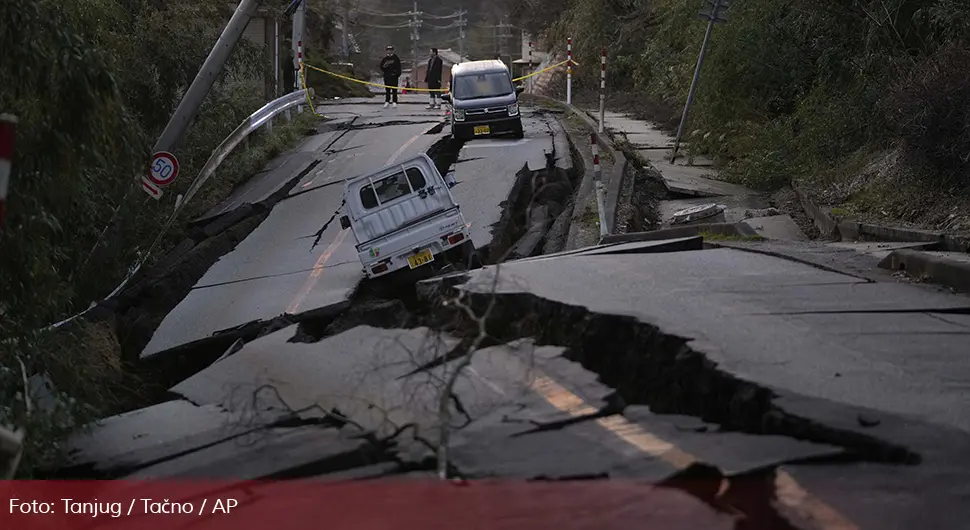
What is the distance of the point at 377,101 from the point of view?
3825 centimetres

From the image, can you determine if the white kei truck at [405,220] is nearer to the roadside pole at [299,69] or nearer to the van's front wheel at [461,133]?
the van's front wheel at [461,133]

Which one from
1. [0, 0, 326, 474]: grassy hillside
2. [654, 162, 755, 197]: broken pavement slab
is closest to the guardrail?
[0, 0, 326, 474]: grassy hillside

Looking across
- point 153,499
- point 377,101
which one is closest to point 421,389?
point 153,499

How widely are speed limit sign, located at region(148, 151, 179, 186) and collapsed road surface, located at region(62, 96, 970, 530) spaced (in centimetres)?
531

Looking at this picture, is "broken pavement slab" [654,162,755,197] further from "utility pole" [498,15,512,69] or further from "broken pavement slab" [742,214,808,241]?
"utility pole" [498,15,512,69]

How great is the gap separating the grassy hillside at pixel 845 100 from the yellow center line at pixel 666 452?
23.0 feet

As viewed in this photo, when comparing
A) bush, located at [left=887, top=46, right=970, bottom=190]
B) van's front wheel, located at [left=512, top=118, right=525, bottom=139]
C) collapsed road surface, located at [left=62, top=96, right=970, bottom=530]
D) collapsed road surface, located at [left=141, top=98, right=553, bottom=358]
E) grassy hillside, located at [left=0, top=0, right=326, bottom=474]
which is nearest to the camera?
collapsed road surface, located at [left=62, top=96, right=970, bottom=530]

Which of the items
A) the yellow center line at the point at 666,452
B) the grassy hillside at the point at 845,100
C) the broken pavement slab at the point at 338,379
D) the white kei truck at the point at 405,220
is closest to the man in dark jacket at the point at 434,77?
the grassy hillside at the point at 845,100

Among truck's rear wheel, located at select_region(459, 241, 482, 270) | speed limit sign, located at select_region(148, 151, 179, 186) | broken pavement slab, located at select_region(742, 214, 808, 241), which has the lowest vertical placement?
truck's rear wheel, located at select_region(459, 241, 482, 270)

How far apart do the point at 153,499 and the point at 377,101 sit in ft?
107

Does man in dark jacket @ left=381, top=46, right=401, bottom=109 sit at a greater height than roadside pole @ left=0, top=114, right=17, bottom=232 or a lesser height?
lesser

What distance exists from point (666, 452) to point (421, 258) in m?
8.01

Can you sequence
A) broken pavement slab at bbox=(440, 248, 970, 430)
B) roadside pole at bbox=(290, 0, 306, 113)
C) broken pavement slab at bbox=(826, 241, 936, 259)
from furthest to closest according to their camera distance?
roadside pole at bbox=(290, 0, 306, 113)
broken pavement slab at bbox=(826, 241, 936, 259)
broken pavement slab at bbox=(440, 248, 970, 430)

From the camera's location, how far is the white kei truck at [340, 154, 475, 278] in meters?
14.0
